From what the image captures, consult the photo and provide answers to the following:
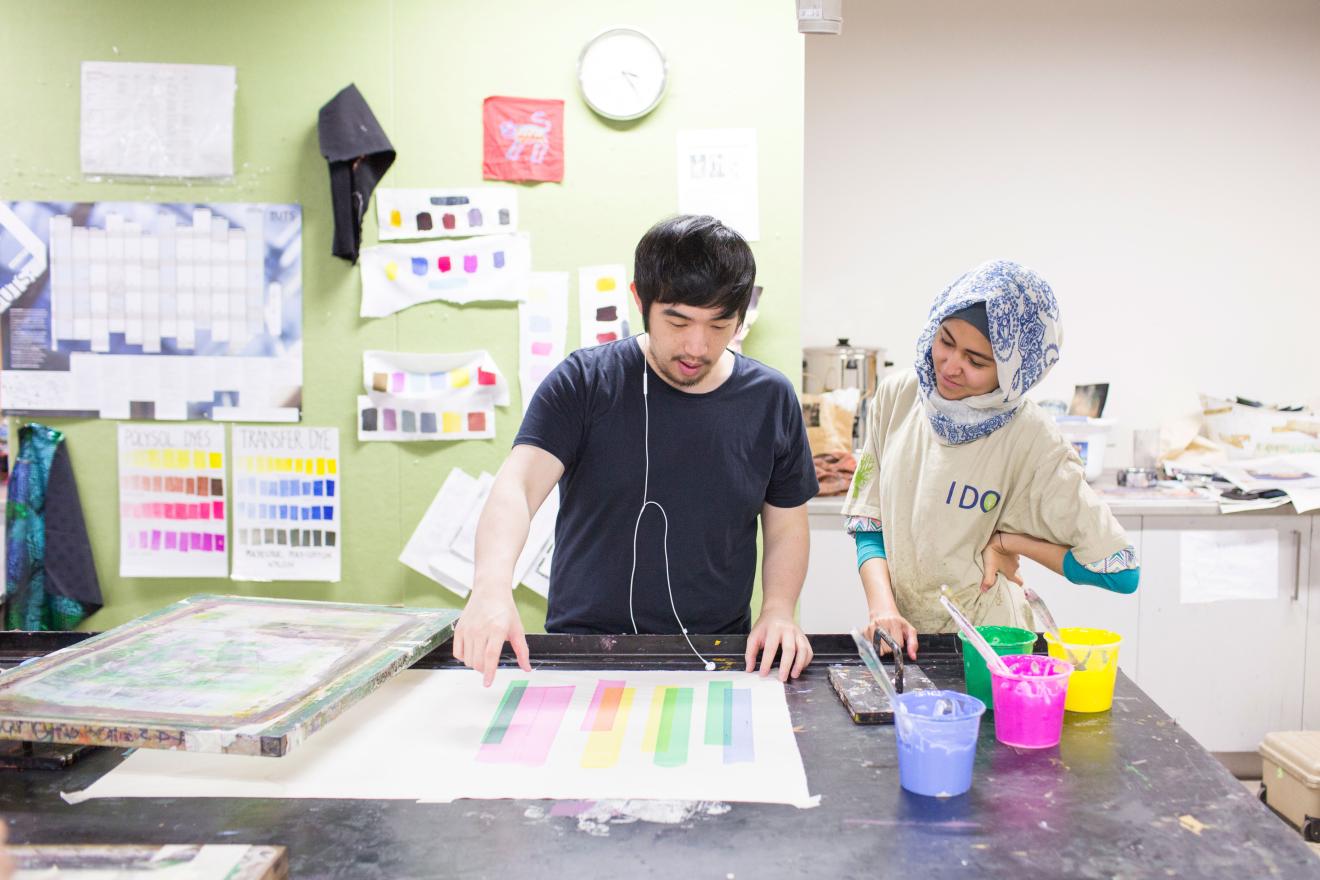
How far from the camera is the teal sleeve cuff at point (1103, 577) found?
1.58 metres

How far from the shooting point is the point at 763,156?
260 cm

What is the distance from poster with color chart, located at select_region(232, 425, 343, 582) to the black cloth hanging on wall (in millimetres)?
539

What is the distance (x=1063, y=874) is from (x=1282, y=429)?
2.83 m

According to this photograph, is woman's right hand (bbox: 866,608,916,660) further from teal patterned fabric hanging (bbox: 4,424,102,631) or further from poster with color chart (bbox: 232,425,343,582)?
teal patterned fabric hanging (bbox: 4,424,102,631)

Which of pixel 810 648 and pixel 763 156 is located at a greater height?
pixel 763 156

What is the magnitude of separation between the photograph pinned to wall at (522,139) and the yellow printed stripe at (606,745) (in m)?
1.72

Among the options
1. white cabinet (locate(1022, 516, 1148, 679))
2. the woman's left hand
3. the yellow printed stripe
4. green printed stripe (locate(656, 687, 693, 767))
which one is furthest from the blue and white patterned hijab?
white cabinet (locate(1022, 516, 1148, 679))

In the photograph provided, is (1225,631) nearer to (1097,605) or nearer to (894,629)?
(1097,605)

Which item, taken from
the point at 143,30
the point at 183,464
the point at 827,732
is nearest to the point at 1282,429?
the point at 827,732

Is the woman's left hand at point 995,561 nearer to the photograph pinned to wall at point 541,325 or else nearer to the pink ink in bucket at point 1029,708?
the pink ink in bucket at point 1029,708

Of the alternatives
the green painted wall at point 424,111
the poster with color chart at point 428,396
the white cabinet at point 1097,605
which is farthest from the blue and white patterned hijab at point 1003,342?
the white cabinet at point 1097,605

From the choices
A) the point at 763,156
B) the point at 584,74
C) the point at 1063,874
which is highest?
the point at 584,74

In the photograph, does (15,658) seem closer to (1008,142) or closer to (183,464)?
(183,464)

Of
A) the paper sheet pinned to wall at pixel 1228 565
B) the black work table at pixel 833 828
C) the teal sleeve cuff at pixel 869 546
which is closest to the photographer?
the black work table at pixel 833 828
